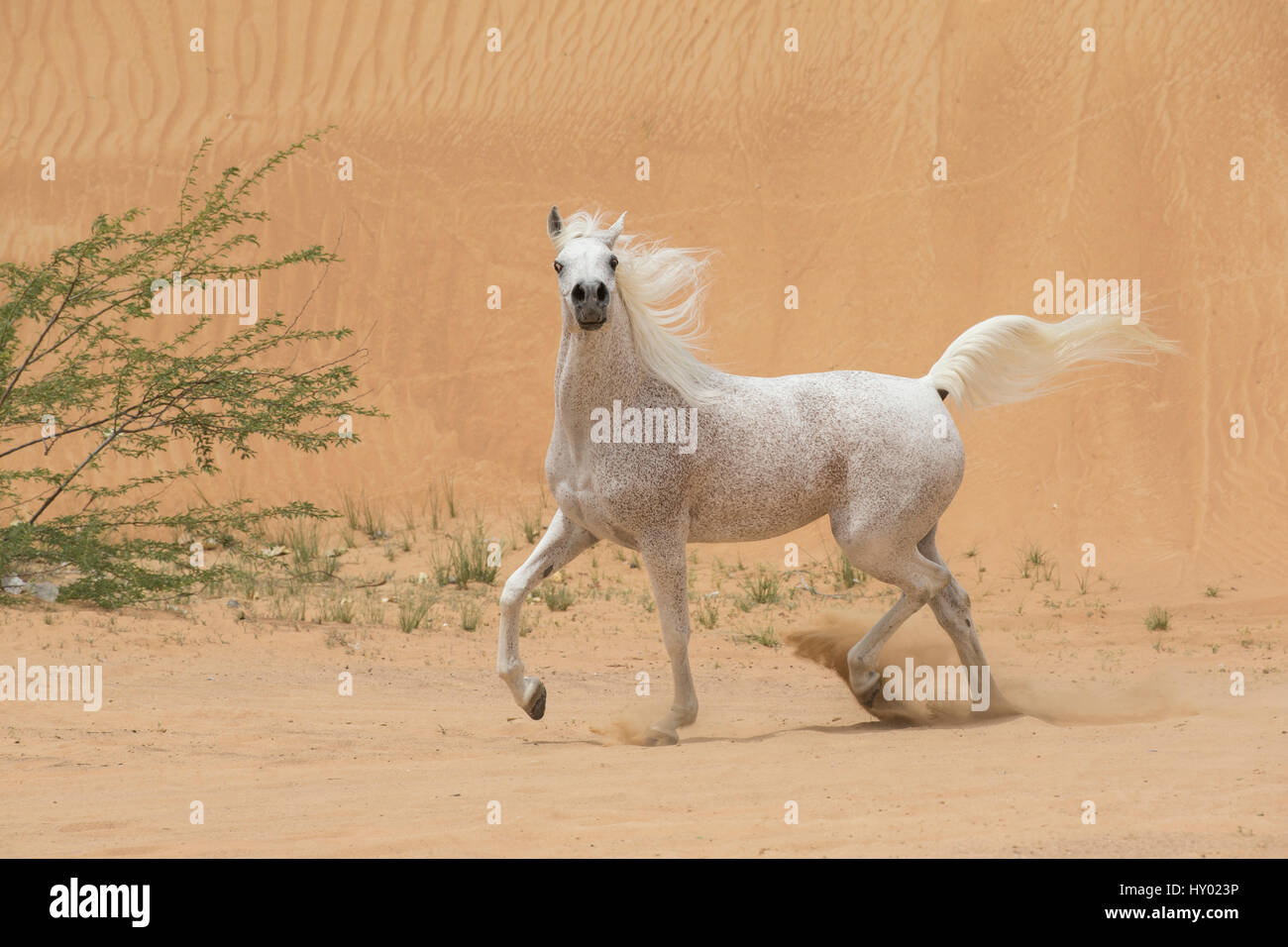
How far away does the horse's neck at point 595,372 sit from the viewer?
7.00m

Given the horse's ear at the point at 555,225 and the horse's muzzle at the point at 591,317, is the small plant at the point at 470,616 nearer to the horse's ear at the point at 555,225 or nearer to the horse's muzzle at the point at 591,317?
the horse's ear at the point at 555,225

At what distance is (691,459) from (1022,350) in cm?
218

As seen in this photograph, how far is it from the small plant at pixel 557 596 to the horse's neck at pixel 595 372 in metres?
5.41

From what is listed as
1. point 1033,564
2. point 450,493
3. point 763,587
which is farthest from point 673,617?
point 450,493

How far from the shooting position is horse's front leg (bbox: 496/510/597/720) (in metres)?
7.09

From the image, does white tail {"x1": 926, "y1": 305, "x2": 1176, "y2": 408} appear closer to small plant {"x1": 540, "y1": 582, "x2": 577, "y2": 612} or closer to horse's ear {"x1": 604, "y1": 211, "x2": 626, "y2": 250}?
horse's ear {"x1": 604, "y1": 211, "x2": 626, "y2": 250}

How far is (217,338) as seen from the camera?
1927cm

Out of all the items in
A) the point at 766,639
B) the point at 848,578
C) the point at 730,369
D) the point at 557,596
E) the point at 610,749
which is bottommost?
the point at 610,749

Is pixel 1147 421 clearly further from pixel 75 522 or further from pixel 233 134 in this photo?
pixel 233 134

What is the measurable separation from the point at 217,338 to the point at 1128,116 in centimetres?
1172

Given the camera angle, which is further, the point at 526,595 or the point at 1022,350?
the point at 1022,350

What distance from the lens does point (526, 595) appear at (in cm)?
720

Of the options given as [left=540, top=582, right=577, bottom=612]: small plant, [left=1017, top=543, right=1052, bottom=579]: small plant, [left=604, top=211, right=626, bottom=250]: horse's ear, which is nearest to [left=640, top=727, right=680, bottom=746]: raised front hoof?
[left=604, top=211, right=626, bottom=250]: horse's ear

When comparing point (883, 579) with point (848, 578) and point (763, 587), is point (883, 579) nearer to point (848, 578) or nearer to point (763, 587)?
point (763, 587)
